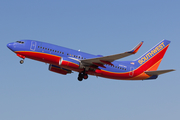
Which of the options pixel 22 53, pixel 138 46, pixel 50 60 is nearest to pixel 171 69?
pixel 138 46

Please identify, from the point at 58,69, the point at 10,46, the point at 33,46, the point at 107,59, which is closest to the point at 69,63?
the point at 107,59

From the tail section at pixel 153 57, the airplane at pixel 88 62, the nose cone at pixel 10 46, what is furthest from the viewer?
the tail section at pixel 153 57

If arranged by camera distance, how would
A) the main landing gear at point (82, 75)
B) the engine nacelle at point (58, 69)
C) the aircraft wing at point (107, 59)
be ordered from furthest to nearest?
1. the engine nacelle at point (58, 69)
2. the main landing gear at point (82, 75)
3. the aircraft wing at point (107, 59)

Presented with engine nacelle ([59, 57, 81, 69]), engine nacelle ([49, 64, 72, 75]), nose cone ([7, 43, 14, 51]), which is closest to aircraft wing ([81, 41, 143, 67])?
engine nacelle ([59, 57, 81, 69])

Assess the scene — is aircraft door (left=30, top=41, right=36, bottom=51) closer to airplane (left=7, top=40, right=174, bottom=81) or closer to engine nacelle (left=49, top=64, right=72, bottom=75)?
airplane (left=7, top=40, right=174, bottom=81)

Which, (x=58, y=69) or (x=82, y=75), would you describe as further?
(x=58, y=69)

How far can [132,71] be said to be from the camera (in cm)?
4828

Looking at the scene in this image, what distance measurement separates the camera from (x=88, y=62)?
145 ft

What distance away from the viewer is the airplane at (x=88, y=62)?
141ft

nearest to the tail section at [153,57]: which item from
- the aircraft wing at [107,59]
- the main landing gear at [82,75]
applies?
the aircraft wing at [107,59]

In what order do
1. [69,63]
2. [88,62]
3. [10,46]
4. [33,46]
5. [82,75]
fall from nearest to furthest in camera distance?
[69,63], [33,46], [10,46], [88,62], [82,75]

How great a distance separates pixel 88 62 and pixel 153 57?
535 inches

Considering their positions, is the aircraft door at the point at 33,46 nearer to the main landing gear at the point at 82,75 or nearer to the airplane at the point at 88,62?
the airplane at the point at 88,62

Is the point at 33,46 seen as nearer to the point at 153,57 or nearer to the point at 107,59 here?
the point at 107,59
